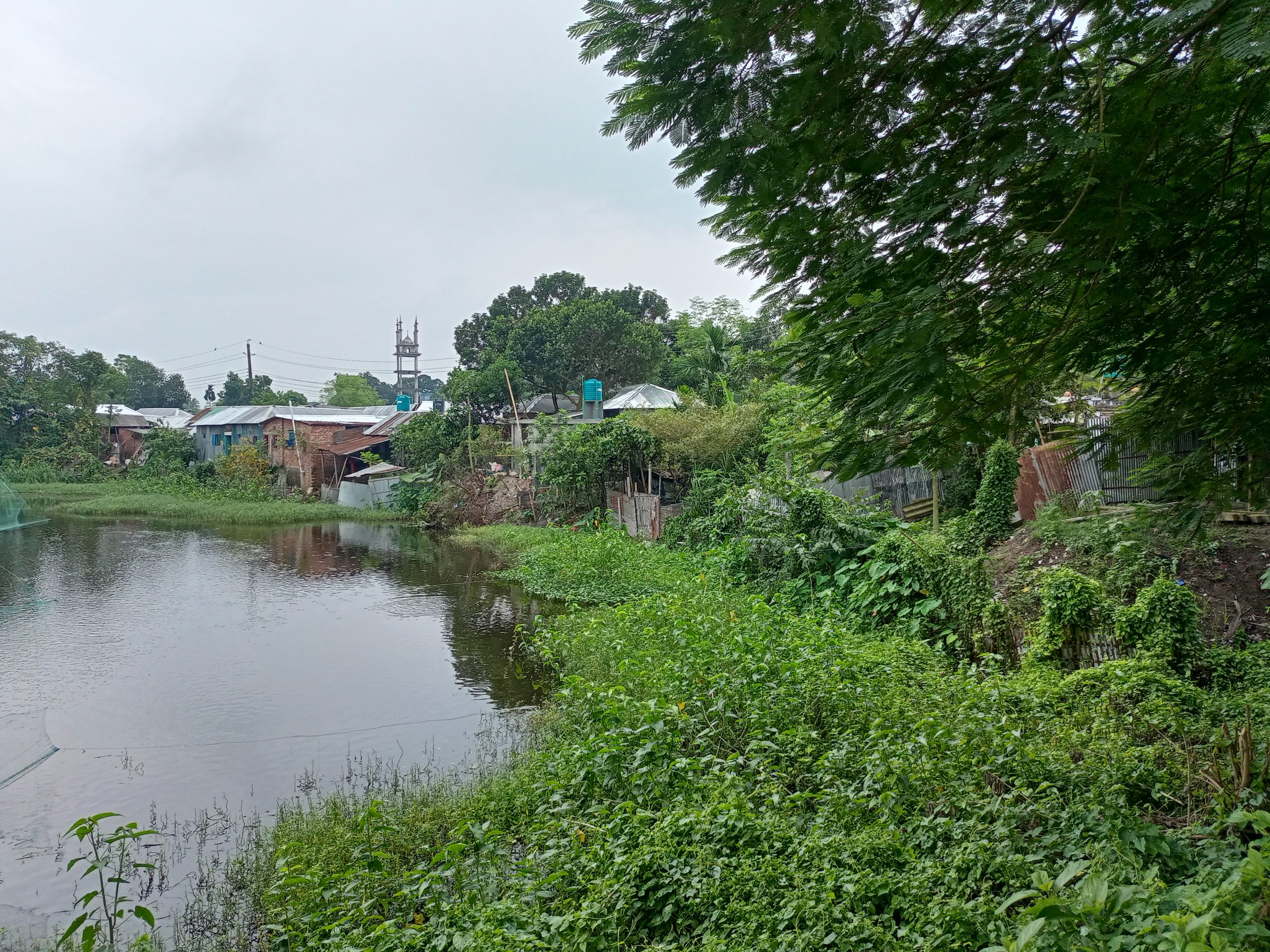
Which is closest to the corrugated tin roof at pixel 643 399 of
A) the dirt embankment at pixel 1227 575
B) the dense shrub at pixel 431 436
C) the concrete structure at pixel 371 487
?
the dense shrub at pixel 431 436

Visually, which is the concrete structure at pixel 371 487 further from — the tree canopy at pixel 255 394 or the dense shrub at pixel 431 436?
the tree canopy at pixel 255 394

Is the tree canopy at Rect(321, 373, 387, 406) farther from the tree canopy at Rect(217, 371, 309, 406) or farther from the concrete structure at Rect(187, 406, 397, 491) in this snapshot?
the concrete structure at Rect(187, 406, 397, 491)

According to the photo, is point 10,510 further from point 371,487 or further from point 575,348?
point 575,348

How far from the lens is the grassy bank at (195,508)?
2325 centimetres

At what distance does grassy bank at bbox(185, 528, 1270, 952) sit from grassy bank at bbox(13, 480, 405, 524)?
1931 cm

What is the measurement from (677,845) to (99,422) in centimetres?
4228

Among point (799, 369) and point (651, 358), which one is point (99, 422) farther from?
point (799, 369)

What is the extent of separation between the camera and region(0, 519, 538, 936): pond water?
582cm

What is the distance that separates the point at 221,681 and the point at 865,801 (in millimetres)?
7929

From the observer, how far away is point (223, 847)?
5047mm

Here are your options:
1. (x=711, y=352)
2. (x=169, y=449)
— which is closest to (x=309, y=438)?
(x=169, y=449)

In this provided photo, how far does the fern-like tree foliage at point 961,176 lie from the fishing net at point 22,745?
293 inches

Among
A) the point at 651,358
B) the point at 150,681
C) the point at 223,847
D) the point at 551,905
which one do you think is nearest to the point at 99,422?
the point at 651,358

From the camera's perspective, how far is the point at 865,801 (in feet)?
11.4
